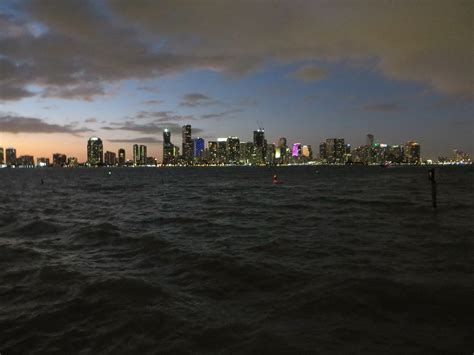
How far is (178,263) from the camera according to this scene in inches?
658

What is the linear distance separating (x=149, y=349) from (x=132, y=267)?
7.56 meters

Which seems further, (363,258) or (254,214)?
(254,214)

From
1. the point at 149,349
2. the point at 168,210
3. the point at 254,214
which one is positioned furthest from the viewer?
the point at 168,210

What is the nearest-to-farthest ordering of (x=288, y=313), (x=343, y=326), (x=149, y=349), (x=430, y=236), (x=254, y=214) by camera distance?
(x=149, y=349) < (x=343, y=326) < (x=288, y=313) < (x=430, y=236) < (x=254, y=214)

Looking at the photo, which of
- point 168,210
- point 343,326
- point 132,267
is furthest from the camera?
point 168,210

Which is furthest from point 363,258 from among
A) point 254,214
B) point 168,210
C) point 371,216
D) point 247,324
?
point 168,210

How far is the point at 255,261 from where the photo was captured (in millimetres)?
16688

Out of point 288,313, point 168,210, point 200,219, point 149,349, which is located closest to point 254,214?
point 200,219

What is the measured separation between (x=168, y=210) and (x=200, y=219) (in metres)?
8.31

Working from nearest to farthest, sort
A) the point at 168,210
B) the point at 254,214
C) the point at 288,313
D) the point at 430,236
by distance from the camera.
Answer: the point at 288,313 → the point at 430,236 → the point at 254,214 → the point at 168,210

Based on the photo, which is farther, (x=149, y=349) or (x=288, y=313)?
(x=288, y=313)

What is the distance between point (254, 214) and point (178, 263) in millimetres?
18692

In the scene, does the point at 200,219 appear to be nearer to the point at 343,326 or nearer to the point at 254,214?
the point at 254,214

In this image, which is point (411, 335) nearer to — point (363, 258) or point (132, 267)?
point (363, 258)
